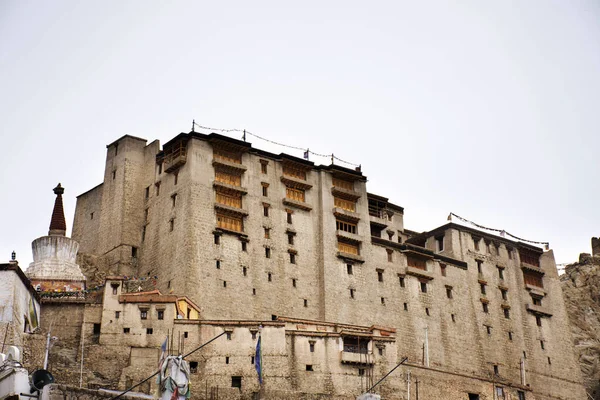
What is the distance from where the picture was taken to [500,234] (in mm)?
90250

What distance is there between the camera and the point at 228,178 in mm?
75125

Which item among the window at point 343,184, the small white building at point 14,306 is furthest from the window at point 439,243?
the small white building at point 14,306

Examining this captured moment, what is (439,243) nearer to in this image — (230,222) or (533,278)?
(533,278)

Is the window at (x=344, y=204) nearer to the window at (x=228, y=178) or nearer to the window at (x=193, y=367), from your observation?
the window at (x=228, y=178)

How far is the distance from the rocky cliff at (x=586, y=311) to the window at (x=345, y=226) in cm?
2753

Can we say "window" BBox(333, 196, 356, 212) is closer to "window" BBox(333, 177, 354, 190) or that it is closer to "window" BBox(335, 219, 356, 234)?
"window" BBox(333, 177, 354, 190)

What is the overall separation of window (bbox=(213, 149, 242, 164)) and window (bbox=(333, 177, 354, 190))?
8.94 metres

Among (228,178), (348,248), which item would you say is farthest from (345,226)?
(228,178)

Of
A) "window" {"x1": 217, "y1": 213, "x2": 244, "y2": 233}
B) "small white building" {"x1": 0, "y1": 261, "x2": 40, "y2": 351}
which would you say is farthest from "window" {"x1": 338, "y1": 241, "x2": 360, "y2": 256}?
"small white building" {"x1": 0, "y1": 261, "x2": 40, "y2": 351}

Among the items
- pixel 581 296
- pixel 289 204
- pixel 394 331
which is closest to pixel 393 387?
pixel 394 331

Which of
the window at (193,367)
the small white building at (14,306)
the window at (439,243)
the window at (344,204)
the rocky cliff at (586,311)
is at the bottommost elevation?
the window at (193,367)

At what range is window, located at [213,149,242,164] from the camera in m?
75.2

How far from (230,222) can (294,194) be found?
7172 mm

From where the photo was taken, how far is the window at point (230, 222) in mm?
72812
